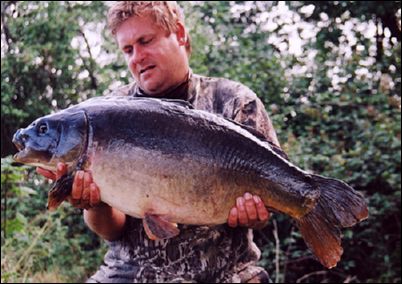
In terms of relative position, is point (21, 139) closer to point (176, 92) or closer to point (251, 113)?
point (176, 92)

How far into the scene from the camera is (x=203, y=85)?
295 centimetres

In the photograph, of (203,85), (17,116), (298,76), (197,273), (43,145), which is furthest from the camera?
(17,116)

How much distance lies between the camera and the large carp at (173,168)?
2186mm

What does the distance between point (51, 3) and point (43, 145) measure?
8521mm

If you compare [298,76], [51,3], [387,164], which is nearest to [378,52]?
[298,76]

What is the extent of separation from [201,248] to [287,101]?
5052 millimetres

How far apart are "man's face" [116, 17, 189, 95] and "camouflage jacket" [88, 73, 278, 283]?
0.35ft

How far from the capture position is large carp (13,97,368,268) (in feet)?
7.17

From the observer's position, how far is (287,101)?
758cm

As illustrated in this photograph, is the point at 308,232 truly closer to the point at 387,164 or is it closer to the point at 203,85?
the point at 203,85

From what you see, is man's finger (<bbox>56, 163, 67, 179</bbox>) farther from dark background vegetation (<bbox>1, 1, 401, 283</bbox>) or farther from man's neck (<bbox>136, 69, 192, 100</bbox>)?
dark background vegetation (<bbox>1, 1, 401, 283</bbox>)

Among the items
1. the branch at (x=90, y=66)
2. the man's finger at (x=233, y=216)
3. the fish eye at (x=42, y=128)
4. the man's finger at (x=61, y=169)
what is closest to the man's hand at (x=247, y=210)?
the man's finger at (x=233, y=216)

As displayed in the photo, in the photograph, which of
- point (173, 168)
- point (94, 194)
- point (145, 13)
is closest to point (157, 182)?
point (173, 168)

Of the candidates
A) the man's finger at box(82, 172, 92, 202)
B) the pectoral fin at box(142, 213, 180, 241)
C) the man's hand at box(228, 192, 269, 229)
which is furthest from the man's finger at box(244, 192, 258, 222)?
the man's finger at box(82, 172, 92, 202)
